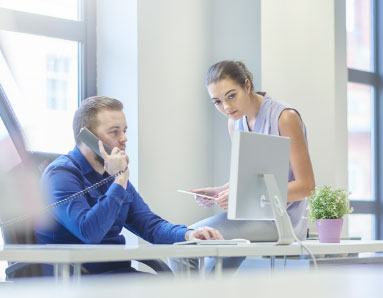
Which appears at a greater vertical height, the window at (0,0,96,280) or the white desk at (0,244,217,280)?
the window at (0,0,96,280)

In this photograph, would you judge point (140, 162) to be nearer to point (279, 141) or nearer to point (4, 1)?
point (4, 1)

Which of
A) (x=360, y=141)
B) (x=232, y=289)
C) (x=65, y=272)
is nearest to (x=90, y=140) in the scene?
(x=65, y=272)

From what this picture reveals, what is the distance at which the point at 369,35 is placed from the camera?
17.7 feet

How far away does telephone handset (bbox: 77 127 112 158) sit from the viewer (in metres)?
2.33

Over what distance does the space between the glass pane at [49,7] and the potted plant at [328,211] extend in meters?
2.08

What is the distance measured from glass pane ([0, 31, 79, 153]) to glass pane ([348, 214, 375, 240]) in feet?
8.43

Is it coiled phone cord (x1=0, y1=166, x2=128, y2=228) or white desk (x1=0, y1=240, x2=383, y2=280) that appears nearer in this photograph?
white desk (x1=0, y1=240, x2=383, y2=280)

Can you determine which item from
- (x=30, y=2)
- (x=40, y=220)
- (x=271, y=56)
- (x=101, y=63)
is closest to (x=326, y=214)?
(x=40, y=220)

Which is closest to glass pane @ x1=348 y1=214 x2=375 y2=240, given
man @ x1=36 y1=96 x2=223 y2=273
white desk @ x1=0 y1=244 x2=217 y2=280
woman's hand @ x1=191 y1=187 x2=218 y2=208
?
woman's hand @ x1=191 y1=187 x2=218 y2=208

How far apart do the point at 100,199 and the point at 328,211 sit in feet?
2.67

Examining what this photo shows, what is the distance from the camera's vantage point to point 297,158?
2.75m

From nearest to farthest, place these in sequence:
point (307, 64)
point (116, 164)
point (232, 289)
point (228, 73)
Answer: point (232, 289), point (116, 164), point (228, 73), point (307, 64)

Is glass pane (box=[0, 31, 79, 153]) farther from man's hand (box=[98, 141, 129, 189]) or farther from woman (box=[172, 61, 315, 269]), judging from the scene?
man's hand (box=[98, 141, 129, 189])

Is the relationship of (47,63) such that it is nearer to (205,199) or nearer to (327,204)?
(205,199)
